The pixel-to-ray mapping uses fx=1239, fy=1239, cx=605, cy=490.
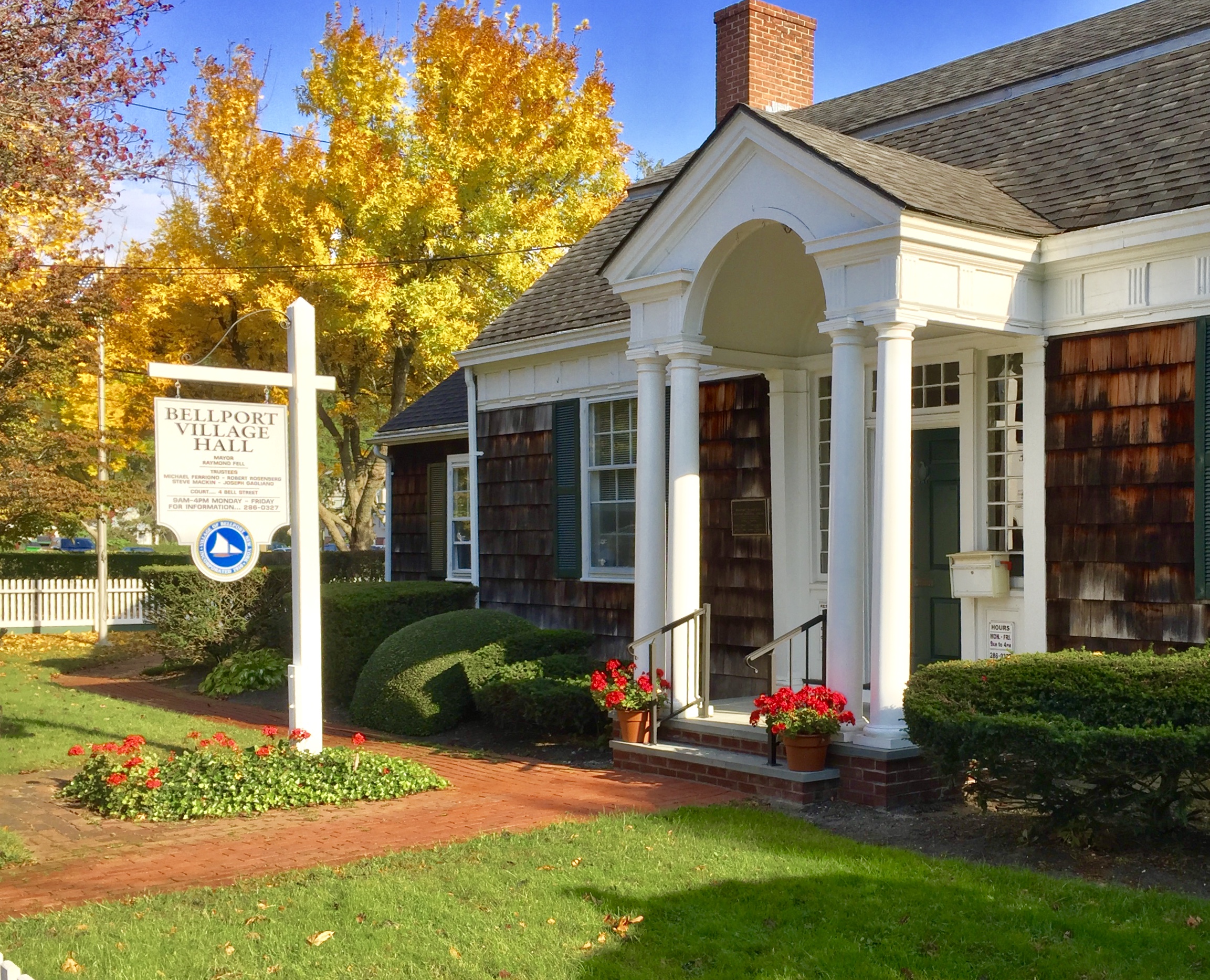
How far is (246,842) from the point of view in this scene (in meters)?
7.32

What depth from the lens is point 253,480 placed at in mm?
8906

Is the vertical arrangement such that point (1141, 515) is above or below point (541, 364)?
below

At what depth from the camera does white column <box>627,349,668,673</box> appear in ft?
33.1

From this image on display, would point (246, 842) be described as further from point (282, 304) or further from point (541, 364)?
point (282, 304)

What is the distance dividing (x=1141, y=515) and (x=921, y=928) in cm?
405

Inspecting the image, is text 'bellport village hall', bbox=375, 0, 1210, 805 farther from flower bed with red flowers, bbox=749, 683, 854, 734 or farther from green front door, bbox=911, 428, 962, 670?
flower bed with red flowers, bbox=749, 683, 854, 734

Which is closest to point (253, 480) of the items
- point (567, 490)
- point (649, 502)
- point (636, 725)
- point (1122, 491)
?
point (649, 502)

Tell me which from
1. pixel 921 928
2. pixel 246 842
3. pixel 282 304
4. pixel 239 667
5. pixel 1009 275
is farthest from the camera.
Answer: pixel 282 304

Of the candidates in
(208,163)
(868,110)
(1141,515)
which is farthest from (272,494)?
(208,163)

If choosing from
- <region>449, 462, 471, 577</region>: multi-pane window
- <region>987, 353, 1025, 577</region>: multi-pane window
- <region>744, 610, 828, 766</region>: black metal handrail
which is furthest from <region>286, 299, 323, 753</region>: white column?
<region>449, 462, 471, 577</region>: multi-pane window

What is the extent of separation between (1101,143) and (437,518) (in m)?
11.5

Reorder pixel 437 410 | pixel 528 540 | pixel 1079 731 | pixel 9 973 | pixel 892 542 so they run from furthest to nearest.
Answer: pixel 437 410
pixel 528 540
pixel 892 542
pixel 1079 731
pixel 9 973

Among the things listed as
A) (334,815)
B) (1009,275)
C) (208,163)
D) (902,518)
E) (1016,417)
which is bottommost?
(334,815)

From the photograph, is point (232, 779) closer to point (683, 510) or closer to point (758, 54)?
point (683, 510)
